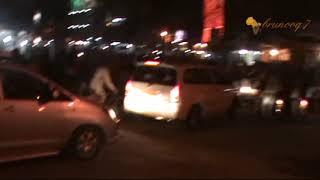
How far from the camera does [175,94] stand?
15062mm

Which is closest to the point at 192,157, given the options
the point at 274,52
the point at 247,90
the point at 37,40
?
the point at 247,90

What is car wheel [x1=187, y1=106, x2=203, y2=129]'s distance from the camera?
1583cm

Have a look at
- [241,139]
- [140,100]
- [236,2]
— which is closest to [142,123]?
[140,100]

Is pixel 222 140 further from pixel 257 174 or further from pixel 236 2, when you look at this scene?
pixel 236 2

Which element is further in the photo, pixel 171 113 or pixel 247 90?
pixel 247 90

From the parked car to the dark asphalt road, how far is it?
0.30m

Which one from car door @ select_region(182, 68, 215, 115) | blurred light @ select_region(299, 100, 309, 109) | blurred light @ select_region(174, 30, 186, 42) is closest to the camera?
car door @ select_region(182, 68, 215, 115)

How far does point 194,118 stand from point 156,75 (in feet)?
4.80

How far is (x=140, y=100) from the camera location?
15.8 meters

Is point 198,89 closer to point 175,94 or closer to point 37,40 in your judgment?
point 175,94

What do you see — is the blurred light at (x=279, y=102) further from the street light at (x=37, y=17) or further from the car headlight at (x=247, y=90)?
the street light at (x=37, y=17)

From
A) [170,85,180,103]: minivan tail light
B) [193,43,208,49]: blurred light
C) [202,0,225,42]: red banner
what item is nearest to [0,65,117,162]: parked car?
[170,85,180,103]: minivan tail light

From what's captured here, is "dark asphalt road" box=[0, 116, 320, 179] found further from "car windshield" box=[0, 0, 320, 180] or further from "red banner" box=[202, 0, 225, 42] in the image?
"red banner" box=[202, 0, 225, 42]

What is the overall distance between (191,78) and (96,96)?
7.64ft
